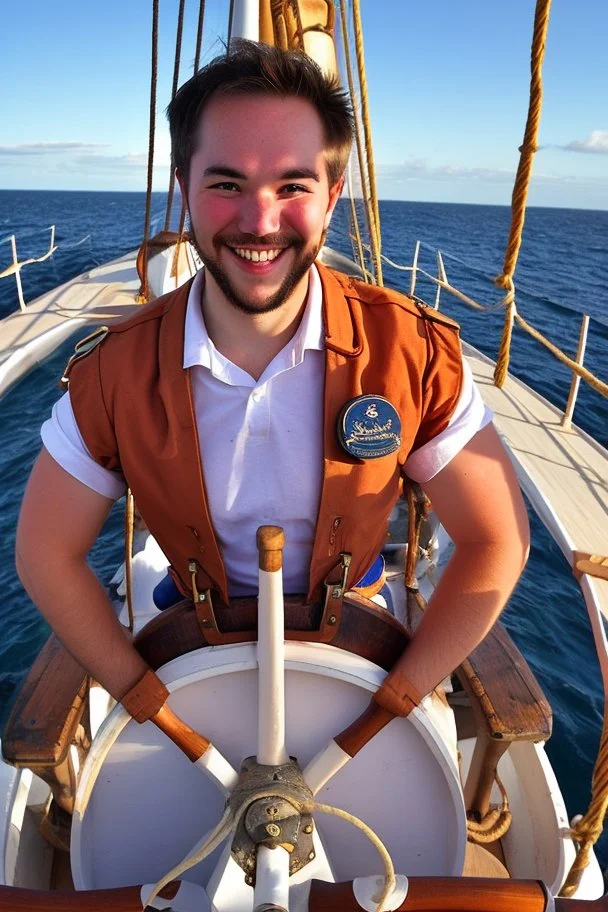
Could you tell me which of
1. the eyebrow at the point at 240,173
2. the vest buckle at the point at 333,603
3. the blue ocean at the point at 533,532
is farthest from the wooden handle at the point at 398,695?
the blue ocean at the point at 533,532

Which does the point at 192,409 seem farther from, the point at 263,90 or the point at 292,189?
the point at 263,90

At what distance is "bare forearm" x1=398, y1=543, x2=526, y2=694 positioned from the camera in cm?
146

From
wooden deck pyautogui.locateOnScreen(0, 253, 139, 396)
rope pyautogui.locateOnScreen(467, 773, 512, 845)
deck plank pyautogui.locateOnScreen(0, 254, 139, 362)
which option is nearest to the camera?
rope pyautogui.locateOnScreen(467, 773, 512, 845)

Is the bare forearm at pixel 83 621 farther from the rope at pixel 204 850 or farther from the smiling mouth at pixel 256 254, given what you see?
the smiling mouth at pixel 256 254

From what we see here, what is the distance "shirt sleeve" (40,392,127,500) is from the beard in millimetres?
417

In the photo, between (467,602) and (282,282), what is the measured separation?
0.85 metres

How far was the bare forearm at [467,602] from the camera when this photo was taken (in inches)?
57.4

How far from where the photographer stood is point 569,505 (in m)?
4.30

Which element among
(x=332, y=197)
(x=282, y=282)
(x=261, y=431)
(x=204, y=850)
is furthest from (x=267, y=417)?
(x=204, y=850)

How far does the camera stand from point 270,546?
3.69 feet

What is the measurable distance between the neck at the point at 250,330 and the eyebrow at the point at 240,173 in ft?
0.67

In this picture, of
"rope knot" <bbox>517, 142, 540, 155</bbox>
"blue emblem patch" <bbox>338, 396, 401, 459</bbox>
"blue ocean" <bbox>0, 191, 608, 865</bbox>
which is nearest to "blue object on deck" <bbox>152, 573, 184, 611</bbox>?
"blue emblem patch" <bbox>338, 396, 401, 459</bbox>

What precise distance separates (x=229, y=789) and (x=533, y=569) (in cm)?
433

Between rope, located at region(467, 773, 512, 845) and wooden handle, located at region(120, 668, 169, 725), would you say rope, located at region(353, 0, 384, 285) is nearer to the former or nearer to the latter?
wooden handle, located at region(120, 668, 169, 725)
